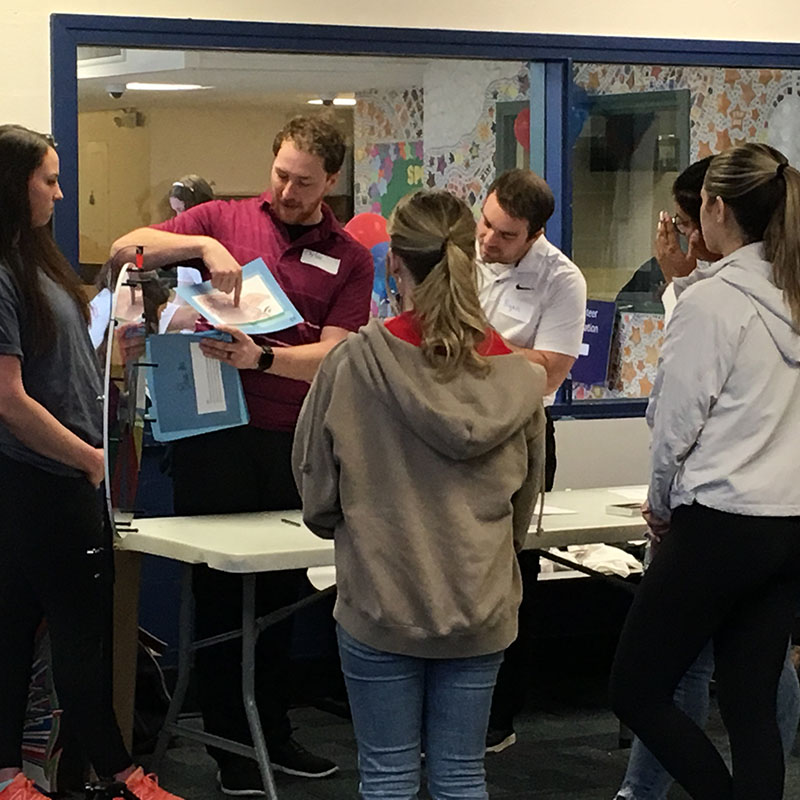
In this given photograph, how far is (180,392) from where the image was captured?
314cm

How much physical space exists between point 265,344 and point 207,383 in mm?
168

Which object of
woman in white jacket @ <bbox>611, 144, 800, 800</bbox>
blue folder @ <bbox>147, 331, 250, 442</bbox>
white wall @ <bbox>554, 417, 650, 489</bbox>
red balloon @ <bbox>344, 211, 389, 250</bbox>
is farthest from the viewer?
white wall @ <bbox>554, 417, 650, 489</bbox>

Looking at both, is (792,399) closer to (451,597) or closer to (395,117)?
(451,597)

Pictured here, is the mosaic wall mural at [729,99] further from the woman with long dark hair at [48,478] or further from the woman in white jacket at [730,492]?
the woman with long dark hair at [48,478]

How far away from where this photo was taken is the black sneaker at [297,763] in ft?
11.6

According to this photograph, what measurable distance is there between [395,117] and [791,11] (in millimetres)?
1406

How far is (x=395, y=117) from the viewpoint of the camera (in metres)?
4.39

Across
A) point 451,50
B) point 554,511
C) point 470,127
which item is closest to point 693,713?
point 554,511

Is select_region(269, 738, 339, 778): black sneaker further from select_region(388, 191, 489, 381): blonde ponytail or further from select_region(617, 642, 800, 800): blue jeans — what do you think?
select_region(388, 191, 489, 381): blonde ponytail

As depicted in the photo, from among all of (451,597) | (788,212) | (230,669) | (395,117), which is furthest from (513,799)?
(395,117)

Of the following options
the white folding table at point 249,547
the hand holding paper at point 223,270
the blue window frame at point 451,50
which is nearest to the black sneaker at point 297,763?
the white folding table at point 249,547

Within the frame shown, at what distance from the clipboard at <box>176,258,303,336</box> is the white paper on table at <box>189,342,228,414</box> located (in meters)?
0.09

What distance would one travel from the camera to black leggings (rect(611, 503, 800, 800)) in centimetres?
253

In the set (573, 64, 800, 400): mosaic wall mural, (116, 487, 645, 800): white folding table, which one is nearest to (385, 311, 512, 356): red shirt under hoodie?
(116, 487, 645, 800): white folding table
